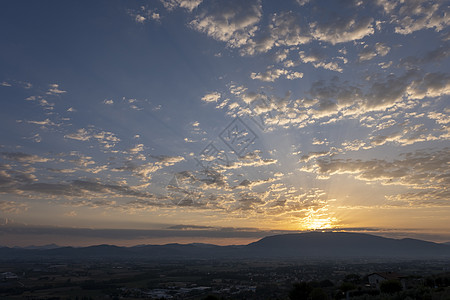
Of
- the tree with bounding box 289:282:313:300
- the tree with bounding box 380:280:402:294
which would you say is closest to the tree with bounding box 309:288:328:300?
the tree with bounding box 289:282:313:300

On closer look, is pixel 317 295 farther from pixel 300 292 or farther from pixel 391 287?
pixel 391 287

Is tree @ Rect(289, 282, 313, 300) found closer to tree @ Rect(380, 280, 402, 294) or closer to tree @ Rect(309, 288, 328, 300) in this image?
tree @ Rect(309, 288, 328, 300)

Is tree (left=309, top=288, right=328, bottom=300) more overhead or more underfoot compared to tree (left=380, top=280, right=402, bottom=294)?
more underfoot

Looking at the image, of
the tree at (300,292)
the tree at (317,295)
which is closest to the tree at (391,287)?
the tree at (317,295)

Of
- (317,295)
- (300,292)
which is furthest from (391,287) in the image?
(300,292)

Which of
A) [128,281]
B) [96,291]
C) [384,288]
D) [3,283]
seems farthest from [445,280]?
[3,283]

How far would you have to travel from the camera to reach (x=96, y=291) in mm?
87000

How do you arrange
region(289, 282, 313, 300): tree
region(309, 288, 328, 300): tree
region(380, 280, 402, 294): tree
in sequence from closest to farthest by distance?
1. region(380, 280, 402, 294): tree
2. region(309, 288, 328, 300): tree
3. region(289, 282, 313, 300): tree

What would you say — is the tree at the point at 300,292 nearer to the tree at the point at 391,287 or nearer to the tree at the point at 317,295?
the tree at the point at 317,295

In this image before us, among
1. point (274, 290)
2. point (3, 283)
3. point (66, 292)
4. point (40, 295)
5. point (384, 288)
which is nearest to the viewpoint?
point (384, 288)

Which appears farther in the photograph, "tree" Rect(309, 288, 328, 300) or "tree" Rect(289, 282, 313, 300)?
"tree" Rect(289, 282, 313, 300)

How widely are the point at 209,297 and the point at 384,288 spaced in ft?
60.9

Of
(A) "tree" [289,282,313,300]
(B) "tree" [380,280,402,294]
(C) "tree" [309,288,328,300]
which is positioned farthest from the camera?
(A) "tree" [289,282,313,300]

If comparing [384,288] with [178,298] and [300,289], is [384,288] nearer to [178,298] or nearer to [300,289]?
[300,289]
